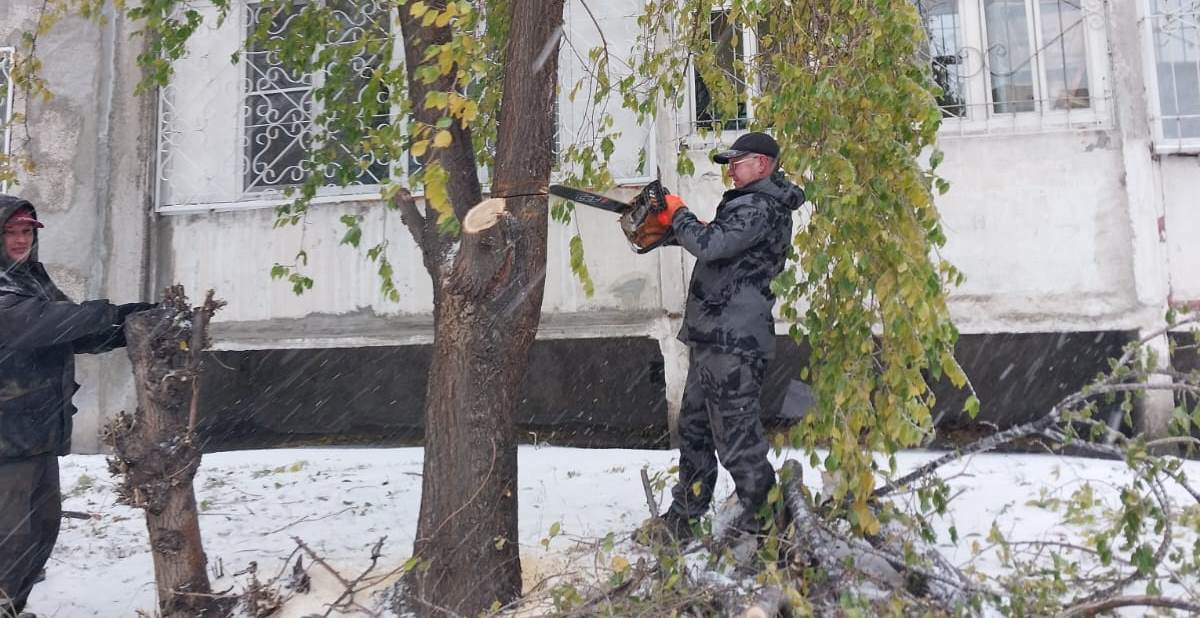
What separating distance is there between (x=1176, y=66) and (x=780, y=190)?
13.0ft

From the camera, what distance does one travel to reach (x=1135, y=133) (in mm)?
5332

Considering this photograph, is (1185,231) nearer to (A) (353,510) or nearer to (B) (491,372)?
(B) (491,372)

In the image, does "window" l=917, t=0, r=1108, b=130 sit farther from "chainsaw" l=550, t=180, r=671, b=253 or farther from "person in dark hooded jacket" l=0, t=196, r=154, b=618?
"person in dark hooded jacket" l=0, t=196, r=154, b=618

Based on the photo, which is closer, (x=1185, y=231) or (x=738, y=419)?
(x=738, y=419)

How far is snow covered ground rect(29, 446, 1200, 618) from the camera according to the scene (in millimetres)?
3566

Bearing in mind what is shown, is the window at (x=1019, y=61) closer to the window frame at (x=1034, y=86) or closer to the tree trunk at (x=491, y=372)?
the window frame at (x=1034, y=86)

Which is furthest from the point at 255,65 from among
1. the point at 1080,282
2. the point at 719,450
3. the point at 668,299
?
the point at 1080,282

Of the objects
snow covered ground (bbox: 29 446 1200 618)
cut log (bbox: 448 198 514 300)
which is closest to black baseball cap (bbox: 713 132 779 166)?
cut log (bbox: 448 198 514 300)

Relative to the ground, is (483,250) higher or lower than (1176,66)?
lower

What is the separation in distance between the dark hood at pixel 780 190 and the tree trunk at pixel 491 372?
88 centimetres

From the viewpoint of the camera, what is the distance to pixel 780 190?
3.33 metres

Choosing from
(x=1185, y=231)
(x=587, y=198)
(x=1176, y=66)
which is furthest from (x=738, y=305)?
(x=1176, y=66)

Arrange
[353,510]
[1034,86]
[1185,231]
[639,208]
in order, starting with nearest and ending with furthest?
1. [639,208]
2. [353,510]
3. [1185,231]
4. [1034,86]

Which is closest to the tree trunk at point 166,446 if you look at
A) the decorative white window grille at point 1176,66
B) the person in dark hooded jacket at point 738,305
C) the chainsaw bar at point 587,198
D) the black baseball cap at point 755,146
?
the chainsaw bar at point 587,198
